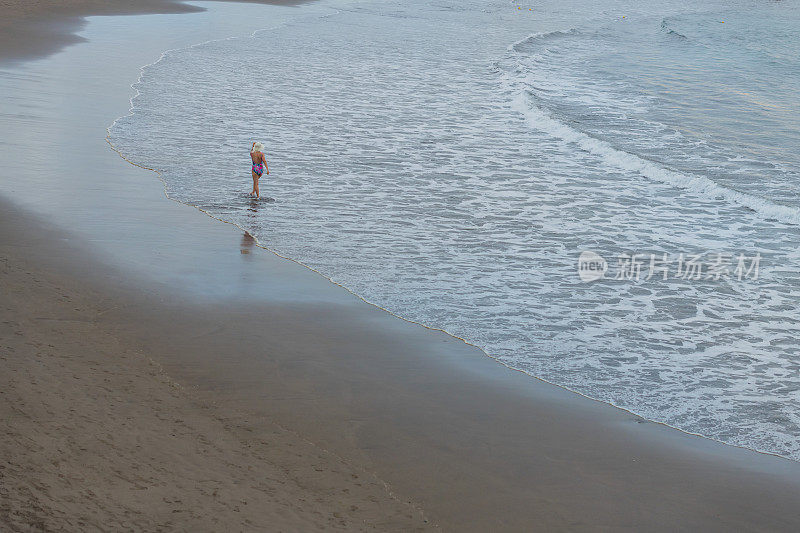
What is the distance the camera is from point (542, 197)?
14.2m

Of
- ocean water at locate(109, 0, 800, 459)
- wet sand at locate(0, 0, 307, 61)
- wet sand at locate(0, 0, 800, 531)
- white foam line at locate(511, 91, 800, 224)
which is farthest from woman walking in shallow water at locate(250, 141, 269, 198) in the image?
wet sand at locate(0, 0, 307, 61)

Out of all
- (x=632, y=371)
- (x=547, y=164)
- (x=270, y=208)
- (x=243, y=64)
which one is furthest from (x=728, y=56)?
(x=632, y=371)

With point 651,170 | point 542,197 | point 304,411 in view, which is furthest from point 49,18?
point 304,411

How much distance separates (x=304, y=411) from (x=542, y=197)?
8689 mm

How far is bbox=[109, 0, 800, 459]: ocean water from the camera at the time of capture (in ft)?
27.2

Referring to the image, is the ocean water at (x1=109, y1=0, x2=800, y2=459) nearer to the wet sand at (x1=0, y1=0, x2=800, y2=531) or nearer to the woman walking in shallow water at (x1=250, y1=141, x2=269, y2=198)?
the woman walking in shallow water at (x1=250, y1=141, x2=269, y2=198)

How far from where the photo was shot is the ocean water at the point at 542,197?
27.2 feet

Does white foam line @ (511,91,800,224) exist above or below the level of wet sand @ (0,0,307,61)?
below

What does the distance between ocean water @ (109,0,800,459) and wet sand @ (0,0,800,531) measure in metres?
0.59

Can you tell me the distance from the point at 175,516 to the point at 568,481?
111 inches

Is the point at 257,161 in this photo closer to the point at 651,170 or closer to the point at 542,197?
the point at 542,197

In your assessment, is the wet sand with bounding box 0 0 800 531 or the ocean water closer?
the wet sand with bounding box 0 0 800 531

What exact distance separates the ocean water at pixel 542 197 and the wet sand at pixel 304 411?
23.3 inches

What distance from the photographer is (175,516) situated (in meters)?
4.59
